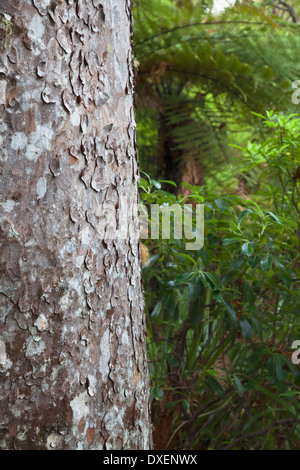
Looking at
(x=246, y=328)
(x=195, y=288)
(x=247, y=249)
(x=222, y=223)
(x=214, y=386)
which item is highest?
(x=222, y=223)

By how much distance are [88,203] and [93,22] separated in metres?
0.43

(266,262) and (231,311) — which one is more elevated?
(266,262)

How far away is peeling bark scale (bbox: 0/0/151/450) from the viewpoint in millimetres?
927

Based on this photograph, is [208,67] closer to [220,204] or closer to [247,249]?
[220,204]

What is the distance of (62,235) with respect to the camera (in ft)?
3.19

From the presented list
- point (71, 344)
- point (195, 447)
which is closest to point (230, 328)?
point (195, 447)

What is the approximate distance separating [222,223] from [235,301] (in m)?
0.33

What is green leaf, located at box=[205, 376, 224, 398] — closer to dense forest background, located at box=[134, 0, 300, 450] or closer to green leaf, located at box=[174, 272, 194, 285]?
dense forest background, located at box=[134, 0, 300, 450]

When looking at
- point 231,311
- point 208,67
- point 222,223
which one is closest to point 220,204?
→ point 222,223

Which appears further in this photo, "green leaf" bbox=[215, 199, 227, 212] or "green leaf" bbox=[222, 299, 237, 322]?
"green leaf" bbox=[215, 199, 227, 212]

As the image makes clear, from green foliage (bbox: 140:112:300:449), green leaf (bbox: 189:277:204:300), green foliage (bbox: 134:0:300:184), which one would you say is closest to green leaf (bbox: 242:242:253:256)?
green foliage (bbox: 140:112:300:449)

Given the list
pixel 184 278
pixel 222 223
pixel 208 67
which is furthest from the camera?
pixel 208 67

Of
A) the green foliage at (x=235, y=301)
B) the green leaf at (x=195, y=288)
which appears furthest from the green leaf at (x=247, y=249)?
the green leaf at (x=195, y=288)
